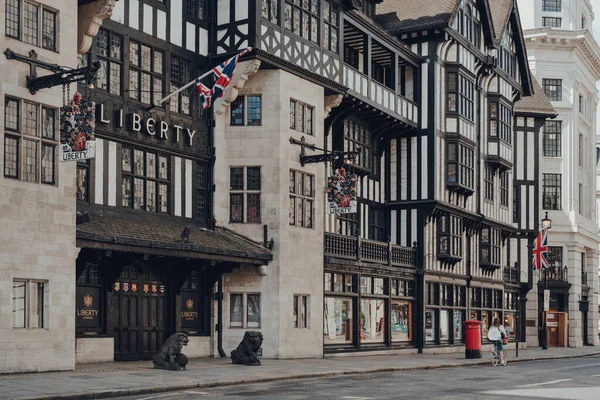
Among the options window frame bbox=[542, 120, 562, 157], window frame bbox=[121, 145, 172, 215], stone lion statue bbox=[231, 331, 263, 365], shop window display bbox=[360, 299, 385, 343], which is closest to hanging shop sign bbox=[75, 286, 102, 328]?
window frame bbox=[121, 145, 172, 215]

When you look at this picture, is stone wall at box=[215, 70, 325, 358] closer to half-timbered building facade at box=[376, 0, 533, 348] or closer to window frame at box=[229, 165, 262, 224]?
window frame at box=[229, 165, 262, 224]

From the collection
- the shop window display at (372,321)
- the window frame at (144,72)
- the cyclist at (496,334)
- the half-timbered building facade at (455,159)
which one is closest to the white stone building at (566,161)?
the half-timbered building facade at (455,159)

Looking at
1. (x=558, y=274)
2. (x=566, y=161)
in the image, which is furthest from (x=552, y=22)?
(x=558, y=274)

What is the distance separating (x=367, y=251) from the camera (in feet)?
120

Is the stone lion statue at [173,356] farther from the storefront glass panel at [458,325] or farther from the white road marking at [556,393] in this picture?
the storefront glass panel at [458,325]

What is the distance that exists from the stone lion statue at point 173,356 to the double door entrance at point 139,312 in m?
2.83

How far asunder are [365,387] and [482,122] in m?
27.3

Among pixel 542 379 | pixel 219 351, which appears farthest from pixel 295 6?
pixel 542 379

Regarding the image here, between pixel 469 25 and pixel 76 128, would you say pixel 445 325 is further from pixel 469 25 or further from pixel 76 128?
pixel 76 128

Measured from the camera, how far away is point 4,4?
21781mm

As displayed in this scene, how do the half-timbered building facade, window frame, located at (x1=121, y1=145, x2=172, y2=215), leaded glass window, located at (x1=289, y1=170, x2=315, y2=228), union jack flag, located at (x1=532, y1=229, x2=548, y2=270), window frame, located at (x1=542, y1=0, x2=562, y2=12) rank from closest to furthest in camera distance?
window frame, located at (x1=121, y1=145, x2=172, y2=215) < leaded glass window, located at (x1=289, y1=170, x2=315, y2=228) < the half-timbered building facade < union jack flag, located at (x1=532, y1=229, x2=548, y2=270) < window frame, located at (x1=542, y1=0, x2=562, y2=12)

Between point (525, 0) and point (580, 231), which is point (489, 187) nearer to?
point (580, 231)

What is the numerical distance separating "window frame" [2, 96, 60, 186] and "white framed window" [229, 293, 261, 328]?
29.6 feet

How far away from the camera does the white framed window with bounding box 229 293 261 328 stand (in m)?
30.0
